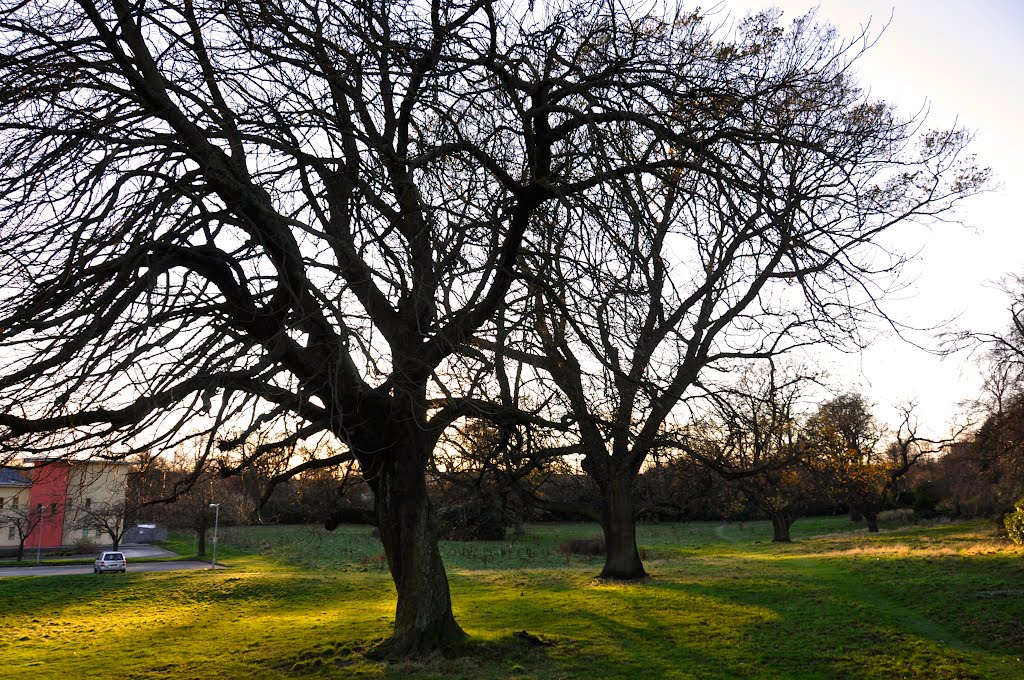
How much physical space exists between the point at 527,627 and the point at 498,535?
2855cm

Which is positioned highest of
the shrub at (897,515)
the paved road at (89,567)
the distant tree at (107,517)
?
the distant tree at (107,517)

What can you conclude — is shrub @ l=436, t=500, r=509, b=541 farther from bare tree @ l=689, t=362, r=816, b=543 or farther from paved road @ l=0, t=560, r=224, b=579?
bare tree @ l=689, t=362, r=816, b=543

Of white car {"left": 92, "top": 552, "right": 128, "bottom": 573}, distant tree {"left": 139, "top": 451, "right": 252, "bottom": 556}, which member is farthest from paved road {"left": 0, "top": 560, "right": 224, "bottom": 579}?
distant tree {"left": 139, "top": 451, "right": 252, "bottom": 556}

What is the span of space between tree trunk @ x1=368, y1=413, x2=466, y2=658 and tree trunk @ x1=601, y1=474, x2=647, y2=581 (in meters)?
9.81

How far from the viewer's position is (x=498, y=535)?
138 ft

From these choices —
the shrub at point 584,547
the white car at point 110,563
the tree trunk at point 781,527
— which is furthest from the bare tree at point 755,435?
the white car at point 110,563

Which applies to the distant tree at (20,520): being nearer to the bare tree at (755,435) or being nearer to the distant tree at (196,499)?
the distant tree at (196,499)

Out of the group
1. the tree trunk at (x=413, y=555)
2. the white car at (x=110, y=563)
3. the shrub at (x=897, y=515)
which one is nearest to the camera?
the tree trunk at (x=413, y=555)

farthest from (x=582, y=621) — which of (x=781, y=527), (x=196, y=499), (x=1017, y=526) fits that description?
(x=781, y=527)

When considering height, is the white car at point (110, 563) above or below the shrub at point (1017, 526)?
below

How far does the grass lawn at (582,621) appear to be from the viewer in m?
10.8

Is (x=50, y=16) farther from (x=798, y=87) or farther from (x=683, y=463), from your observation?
(x=683, y=463)

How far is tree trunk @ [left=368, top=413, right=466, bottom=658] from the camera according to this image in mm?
10992

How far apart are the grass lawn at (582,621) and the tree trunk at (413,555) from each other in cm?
42
